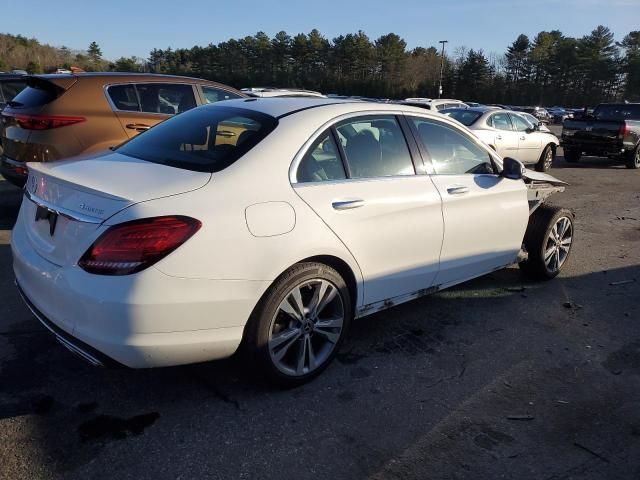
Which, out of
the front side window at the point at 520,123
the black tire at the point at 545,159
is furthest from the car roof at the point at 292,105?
the black tire at the point at 545,159

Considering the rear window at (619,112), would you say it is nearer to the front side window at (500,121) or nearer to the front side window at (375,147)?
the front side window at (500,121)

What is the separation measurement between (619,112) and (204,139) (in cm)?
1636

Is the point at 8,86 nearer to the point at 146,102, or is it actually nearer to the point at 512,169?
the point at 146,102

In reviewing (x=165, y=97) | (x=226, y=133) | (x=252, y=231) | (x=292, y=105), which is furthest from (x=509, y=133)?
(x=252, y=231)

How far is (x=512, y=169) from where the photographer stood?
432cm

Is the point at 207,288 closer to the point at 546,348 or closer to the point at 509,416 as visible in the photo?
the point at 509,416

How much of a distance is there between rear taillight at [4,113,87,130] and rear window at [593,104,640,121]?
15005mm

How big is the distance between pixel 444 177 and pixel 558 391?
63.4 inches

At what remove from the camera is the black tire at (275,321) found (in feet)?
9.11

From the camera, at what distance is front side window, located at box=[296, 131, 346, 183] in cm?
306

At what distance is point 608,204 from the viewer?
960 cm

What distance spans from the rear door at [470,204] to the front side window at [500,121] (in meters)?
8.28

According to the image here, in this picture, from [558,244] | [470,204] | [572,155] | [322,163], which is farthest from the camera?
[572,155]

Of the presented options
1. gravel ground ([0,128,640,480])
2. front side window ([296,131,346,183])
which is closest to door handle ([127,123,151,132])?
gravel ground ([0,128,640,480])
